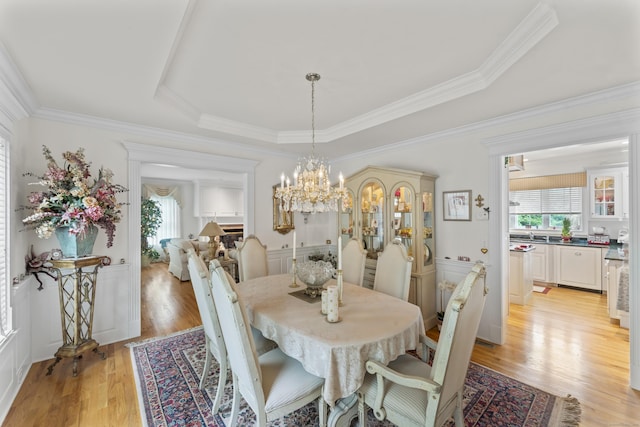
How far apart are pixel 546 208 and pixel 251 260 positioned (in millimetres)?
5922

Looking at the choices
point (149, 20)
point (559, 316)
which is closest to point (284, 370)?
point (149, 20)

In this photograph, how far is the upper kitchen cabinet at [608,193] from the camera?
464 centimetres

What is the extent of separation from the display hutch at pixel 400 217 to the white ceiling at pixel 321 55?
80 centimetres

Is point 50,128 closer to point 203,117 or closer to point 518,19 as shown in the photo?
point 203,117

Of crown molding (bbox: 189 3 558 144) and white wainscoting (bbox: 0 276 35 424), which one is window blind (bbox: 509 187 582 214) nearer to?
crown molding (bbox: 189 3 558 144)

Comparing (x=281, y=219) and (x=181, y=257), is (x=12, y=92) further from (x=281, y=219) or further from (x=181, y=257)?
(x=181, y=257)

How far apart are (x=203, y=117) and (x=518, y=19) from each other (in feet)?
9.62

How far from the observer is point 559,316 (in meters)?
3.63

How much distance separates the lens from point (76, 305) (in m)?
2.46

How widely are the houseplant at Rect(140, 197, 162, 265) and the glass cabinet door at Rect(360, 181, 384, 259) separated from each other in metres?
6.17

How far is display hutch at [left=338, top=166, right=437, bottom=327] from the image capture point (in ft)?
10.7

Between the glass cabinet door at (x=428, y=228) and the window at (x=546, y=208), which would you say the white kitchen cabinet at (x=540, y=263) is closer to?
the window at (x=546, y=208)

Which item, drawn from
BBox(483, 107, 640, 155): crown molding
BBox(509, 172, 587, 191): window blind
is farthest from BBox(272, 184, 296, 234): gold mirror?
BBox(509, 172, 587, 191): window blind

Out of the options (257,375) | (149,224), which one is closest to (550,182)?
(257,375)
